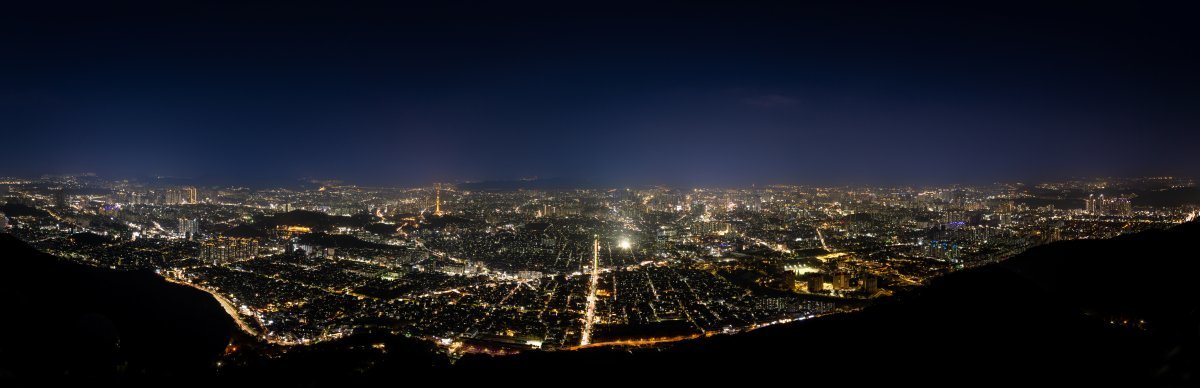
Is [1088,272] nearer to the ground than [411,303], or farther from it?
farther from it

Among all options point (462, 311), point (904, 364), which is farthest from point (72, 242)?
point (904, 364)

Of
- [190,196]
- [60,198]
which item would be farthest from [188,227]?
[190,196]

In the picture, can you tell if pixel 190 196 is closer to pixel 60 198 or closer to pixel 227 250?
pixel 60 198

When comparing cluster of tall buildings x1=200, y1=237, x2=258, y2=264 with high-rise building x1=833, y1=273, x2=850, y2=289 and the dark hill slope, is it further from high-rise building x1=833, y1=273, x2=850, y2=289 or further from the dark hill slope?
high-rise building x1=833, y1=273, x2=850, y2=289

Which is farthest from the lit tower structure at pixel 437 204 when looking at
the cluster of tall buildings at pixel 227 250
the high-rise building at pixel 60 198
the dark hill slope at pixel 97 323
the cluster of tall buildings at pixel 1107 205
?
the cluster of tall buildings at pixel 1107 205

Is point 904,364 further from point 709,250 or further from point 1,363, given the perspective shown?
point 709,250

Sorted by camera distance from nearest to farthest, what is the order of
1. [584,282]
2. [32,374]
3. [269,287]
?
1. [32,374]
2. [269,287]
3. [584,282]

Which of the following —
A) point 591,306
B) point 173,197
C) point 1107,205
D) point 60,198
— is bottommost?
point 591,306

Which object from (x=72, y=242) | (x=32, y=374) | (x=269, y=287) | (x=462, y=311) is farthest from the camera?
(x=72, y=242)
